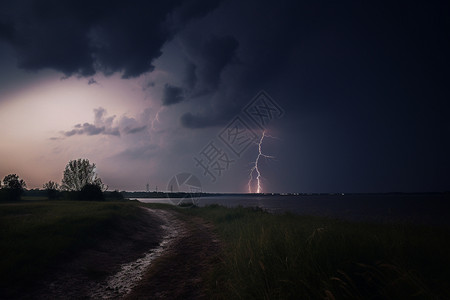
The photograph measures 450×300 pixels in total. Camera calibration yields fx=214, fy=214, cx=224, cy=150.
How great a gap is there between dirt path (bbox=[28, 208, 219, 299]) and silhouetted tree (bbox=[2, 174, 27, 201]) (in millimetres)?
48504

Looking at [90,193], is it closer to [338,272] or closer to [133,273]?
[133,273]

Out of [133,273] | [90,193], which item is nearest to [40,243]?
[133,273]

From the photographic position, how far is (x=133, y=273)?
930 cm

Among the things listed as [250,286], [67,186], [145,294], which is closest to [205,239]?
[145,294]

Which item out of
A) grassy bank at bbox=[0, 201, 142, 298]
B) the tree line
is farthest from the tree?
grassy bank at bbox=[0, 201, 142, 298]

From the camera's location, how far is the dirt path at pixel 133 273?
7195 millimetres

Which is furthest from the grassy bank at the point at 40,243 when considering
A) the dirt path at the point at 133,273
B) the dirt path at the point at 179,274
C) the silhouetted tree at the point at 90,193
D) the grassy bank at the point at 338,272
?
the silhouetted tree at the point at 90,193

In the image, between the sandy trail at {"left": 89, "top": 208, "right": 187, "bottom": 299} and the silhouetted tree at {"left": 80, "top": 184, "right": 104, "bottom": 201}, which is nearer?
the sandy trail at {"left": 89, "top": 208, "right": 187, "bottom": 299}

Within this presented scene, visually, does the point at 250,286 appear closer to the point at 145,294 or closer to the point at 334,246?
the point at 334,246

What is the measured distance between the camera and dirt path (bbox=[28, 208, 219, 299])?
283 inches

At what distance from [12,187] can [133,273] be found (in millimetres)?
62819

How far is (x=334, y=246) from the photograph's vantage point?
512 centimetres

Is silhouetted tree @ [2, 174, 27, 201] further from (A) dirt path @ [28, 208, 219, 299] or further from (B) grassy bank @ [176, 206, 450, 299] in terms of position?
(B) grassy bank @ [176, 206, 450, 299]

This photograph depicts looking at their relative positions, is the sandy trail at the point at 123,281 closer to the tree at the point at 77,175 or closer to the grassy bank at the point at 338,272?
the grassy bank at the point at 338,272
